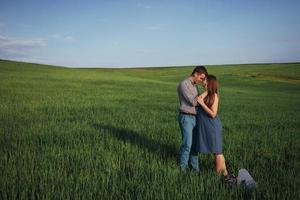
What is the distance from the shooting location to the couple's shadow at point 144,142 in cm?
801

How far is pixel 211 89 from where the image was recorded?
6.40 metres

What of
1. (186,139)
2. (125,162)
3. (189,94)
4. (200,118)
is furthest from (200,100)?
(125,162)

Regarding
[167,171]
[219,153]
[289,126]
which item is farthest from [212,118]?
[289,126]

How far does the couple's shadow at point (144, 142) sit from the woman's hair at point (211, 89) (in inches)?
62.4

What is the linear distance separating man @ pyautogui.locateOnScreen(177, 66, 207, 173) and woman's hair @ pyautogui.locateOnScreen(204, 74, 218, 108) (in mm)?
131

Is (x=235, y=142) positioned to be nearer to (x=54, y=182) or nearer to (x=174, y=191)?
(x=174, y=191)

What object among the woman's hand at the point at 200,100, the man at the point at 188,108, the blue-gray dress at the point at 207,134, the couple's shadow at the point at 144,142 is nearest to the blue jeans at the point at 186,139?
the man at the point at 188,108

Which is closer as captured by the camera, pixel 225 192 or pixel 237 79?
pixel 225 192

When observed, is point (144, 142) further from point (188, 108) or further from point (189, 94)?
point (189, 94)

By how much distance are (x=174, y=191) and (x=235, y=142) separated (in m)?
4.70

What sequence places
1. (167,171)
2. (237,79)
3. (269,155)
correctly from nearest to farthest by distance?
(167,171) → (269,155) → (237,79)

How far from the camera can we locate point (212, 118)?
259 inches

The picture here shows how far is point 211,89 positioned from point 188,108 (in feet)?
1.85

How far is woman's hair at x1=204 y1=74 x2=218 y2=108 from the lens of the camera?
6.38m
